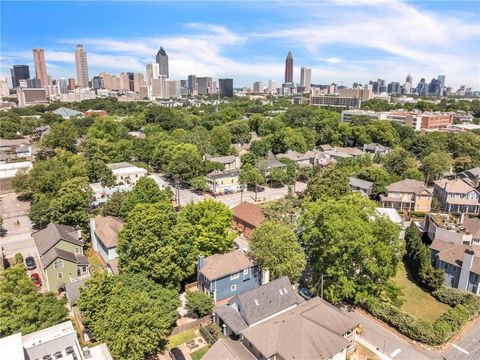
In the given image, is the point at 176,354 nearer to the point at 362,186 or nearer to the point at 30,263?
the point at 30,263

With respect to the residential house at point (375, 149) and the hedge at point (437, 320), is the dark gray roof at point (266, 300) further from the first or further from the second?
the residential house at point (375, 149)

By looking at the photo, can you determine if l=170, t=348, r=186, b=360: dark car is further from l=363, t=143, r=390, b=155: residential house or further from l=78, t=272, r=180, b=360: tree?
l=363, t=143, r=390, b=155: residential house

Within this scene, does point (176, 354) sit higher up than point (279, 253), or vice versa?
point (279, 253)

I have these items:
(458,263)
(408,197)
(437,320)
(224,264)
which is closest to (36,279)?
(224,264)

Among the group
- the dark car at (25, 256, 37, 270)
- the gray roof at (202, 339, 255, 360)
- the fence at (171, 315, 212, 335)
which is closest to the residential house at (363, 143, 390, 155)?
the fence at (171, 315, 212, 335)

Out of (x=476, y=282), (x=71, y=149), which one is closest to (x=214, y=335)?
(x=476, y=282)

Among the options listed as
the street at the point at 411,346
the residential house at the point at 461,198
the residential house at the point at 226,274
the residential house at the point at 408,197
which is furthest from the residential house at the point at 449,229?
A: the residential house at the point at 226,274
